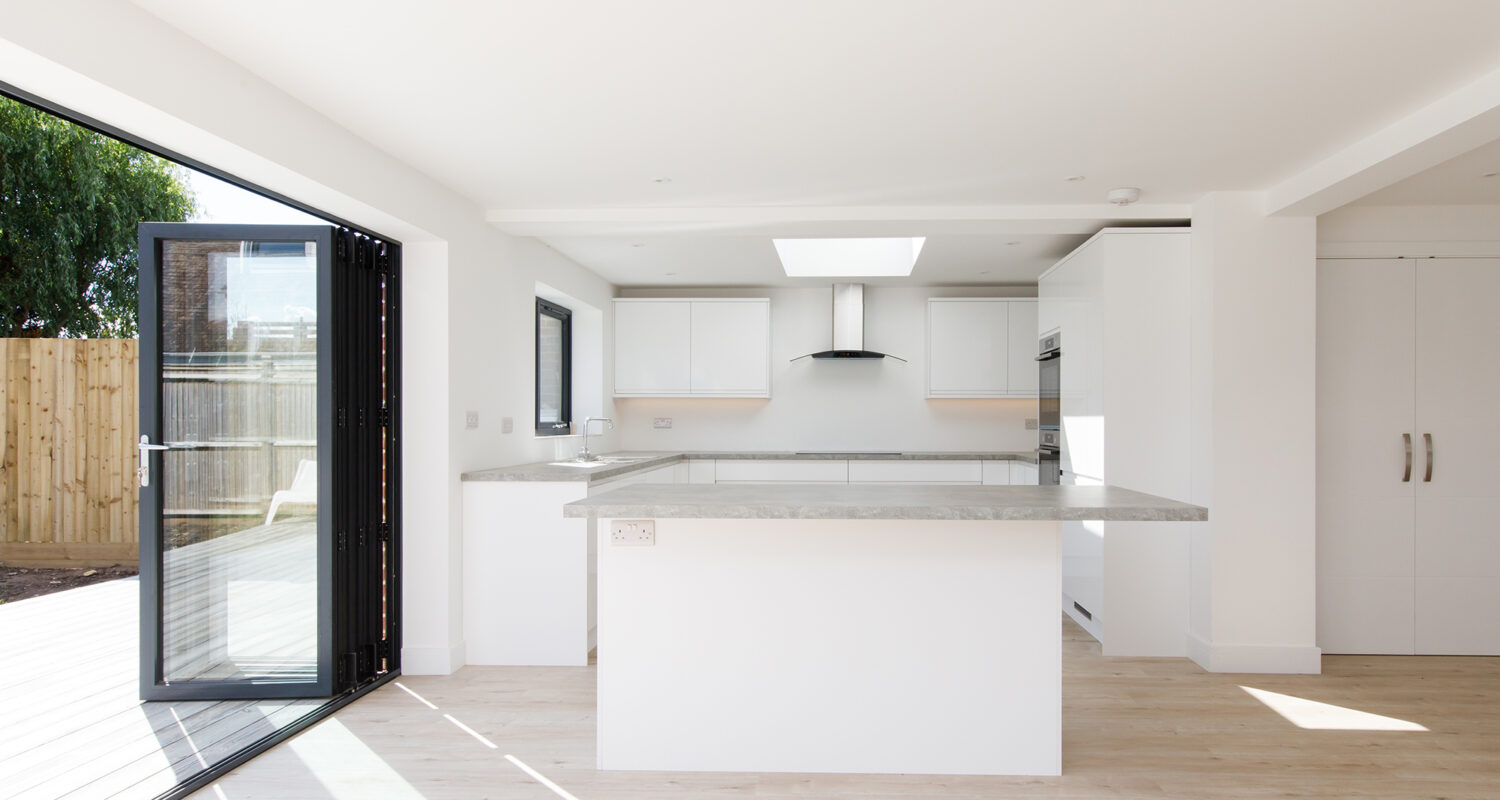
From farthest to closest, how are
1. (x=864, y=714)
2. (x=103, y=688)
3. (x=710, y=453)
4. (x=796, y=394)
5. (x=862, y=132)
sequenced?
(x=796, y=394)
(x=710, y=453)
(x=103, y=688)
(x=862, y=132)
(x=864, y=714)

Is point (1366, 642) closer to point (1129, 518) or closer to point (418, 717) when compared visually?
point (1129, 518)

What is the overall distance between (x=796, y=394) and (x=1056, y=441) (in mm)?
2291

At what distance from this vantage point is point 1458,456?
3990 millimetres

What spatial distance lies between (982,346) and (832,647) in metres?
3.90

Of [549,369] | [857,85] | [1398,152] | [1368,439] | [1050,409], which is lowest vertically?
[1368,439]

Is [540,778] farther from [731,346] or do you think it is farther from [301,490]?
[731,346]

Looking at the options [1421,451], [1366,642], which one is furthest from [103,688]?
[1421,451]

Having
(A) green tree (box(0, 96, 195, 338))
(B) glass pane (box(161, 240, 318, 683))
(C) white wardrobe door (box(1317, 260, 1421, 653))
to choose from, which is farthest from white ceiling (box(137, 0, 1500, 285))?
(A) green tree (box(0, 96, 195, 338))

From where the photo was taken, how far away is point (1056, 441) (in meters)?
4.67

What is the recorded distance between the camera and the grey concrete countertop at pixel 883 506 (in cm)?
228

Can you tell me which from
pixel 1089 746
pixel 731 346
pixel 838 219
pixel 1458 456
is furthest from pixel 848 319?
pixel 1089 746

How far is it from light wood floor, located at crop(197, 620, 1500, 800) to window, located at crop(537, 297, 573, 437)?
6.64 ft

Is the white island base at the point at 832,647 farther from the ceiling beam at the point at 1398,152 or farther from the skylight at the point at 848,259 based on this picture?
the skylight at the point at 848,259

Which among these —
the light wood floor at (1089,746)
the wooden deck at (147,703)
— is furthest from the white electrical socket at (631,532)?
the wooden deck at (147,703)
